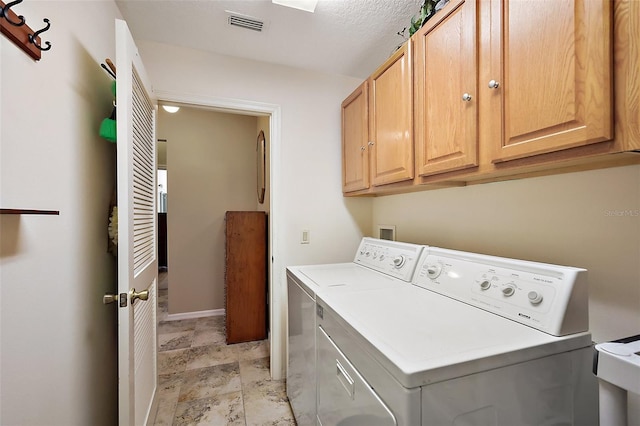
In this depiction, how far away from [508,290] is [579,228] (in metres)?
0.36

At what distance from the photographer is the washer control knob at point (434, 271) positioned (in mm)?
1298

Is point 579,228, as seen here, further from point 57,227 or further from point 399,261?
point 57,227

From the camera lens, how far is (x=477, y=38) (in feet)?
3.38

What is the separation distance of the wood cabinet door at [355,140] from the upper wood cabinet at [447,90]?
1.67ft

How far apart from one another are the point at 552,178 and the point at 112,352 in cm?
217

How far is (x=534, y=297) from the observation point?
35.2 inches

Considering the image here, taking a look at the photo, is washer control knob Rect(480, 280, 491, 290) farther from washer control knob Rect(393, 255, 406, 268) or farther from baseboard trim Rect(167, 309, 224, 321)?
baseboard trim Rect(167, 309, 224, 321)

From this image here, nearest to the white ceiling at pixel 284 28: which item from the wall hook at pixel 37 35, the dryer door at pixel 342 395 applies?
the wall hook at pixel 37 35

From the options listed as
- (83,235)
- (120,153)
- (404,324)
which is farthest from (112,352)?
(404,324)

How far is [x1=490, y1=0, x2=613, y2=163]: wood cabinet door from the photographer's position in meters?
0.70

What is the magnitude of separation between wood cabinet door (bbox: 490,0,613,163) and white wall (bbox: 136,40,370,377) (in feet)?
4.40

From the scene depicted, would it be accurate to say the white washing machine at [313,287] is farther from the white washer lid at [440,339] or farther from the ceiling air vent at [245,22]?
the ceiling air vent at [245,22]

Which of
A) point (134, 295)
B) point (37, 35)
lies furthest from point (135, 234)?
point (37, 35)

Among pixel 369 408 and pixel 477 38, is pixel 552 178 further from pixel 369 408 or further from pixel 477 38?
pixel 369 408
